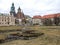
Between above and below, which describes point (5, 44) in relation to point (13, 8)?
below

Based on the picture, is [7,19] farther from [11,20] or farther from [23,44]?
[23,44]

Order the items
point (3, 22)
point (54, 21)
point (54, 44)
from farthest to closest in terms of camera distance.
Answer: point (54, 21) < point (3, 22) < point (54, 44)

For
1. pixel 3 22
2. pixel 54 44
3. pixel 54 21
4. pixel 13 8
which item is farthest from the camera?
pixel 13 8

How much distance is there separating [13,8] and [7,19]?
40368 mm

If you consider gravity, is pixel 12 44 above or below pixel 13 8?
below

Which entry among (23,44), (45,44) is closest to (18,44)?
(23,44)

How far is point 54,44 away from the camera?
88.4ft

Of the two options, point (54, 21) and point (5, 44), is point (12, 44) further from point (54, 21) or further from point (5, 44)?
point (54, 21)

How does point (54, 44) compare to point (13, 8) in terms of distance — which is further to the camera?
point (13, 8)

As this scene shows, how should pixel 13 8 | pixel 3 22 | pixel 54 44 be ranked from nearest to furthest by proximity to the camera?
pixel 54 44 → pixel 3 22 → pixel 13 8

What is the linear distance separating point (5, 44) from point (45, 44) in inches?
293

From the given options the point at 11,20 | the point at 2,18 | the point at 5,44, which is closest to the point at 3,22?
the point at 2,18

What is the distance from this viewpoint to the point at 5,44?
27938 mm

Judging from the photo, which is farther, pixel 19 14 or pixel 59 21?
pixel 19 14
